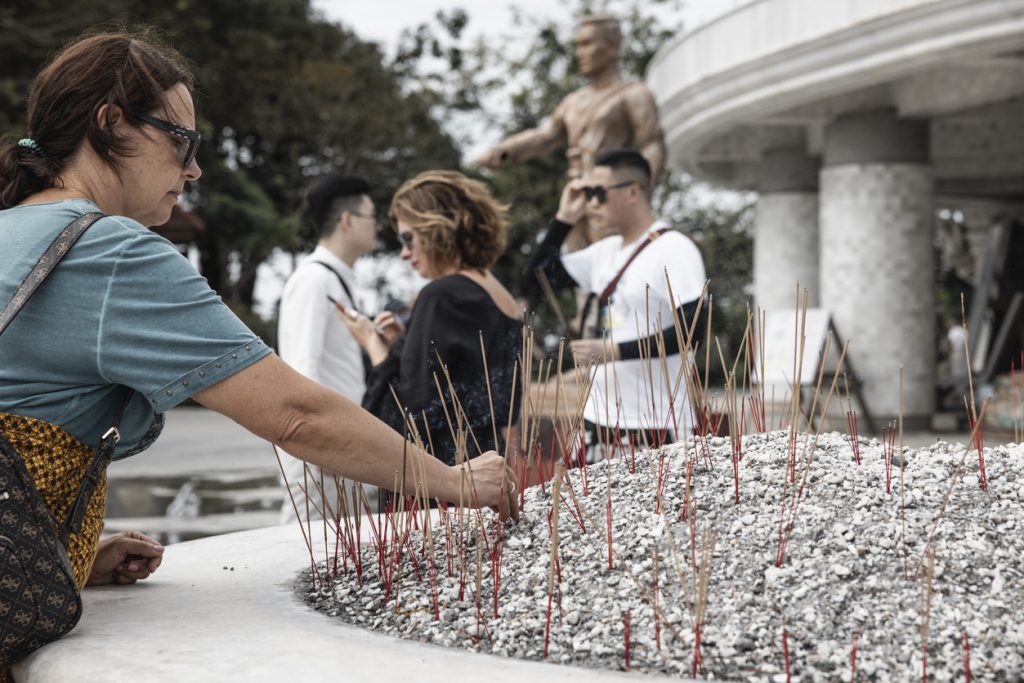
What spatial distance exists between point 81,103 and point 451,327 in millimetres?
1531

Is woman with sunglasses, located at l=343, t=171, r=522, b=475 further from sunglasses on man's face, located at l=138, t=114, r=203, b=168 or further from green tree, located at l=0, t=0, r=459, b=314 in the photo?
green tree, located at l=0, t=0, r=459, b=314

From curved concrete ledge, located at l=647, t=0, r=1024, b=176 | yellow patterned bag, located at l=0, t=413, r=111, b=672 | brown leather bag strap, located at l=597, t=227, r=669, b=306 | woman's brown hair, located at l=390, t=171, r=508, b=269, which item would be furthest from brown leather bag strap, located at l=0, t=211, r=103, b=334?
curved concrete ledge, located at l=647, t=0, r=1024, b=176

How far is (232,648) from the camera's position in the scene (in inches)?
74.7

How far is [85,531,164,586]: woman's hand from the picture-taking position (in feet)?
8.07

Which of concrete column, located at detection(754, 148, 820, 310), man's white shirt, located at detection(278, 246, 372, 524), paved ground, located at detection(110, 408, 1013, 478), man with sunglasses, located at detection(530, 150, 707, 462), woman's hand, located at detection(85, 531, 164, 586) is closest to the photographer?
woman's hand, located at detection(85, 531, 164, 586)

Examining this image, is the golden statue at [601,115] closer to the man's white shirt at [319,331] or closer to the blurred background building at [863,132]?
the man's white shirt at [319,331]

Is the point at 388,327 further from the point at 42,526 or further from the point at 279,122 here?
the point at 279,122

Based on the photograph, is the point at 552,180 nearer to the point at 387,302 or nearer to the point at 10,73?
the point at 10,73

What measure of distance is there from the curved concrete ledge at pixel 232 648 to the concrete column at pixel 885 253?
9.60 meters

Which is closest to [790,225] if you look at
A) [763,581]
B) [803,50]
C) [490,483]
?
[803,50]

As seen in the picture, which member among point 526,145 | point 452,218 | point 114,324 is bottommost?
point 114,324

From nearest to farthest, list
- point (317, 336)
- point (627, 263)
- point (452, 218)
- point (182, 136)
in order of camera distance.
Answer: point (182, 136), point (452, 218), point (627, 263), point (317, 336)

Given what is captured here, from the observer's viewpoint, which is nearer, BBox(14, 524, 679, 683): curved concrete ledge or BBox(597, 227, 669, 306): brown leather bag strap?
BBox(14, 524, 679, 683): curved concrete ledge

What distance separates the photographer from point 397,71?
27500 millimetres
